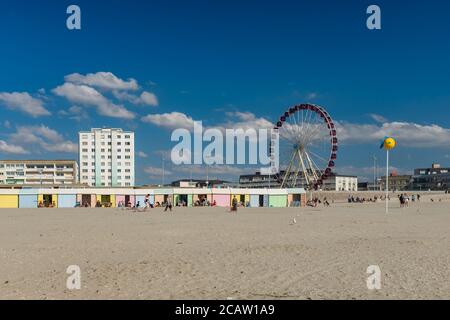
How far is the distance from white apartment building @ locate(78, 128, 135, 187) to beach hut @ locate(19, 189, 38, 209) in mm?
74085

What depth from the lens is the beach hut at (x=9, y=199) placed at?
164 feet

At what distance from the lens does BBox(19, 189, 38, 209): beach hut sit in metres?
50.5

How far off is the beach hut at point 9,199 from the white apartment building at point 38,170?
68.8 meters

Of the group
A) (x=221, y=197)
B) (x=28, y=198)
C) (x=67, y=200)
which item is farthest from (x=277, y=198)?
(x=28, y=198)

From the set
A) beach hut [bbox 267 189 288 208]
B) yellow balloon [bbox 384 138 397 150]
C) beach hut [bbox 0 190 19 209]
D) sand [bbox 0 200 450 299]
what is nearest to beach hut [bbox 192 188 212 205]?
beach hut [bbox 267 189 288 208]

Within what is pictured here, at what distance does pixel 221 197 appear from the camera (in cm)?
5559

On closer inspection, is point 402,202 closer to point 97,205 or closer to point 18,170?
point 97,205

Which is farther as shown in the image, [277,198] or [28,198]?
[277,198]

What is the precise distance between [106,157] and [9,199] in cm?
7786

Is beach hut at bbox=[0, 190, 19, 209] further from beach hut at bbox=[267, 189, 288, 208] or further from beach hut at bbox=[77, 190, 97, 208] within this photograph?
beach hut at bbox=[267, 189, 288, 208]

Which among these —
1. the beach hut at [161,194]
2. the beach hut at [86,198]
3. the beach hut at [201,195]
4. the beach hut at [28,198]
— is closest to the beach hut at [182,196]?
the beach hut at [201,195]

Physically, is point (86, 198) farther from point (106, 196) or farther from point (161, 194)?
point (161, 194)

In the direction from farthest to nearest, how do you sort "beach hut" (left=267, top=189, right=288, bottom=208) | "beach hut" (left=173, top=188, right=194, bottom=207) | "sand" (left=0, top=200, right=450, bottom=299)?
"beach hut" (left=267, top=189, right=288, bottom=208) → "beach hut" (left=173, top=188, right=194, bottom=207) → "sand" (left=0, top=200, right=450, bottom=299)
